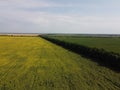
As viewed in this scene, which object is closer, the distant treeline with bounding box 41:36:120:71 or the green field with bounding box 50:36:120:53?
the distant treeline with bounding box 41:36:120:71

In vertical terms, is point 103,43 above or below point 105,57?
below

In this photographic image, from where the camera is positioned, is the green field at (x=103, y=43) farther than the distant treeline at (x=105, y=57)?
Yes

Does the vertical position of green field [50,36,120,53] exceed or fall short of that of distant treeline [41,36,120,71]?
it falls short

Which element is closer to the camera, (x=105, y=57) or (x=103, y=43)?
(x=105, y=57)

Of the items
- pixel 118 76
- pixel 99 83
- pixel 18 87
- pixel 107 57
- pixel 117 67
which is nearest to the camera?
pixel 18 87

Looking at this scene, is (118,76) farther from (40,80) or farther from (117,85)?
(40,80)

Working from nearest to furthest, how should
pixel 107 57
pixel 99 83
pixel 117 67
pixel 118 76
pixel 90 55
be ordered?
pixel 99 83 < pixel 118 76 < pixel 117 67 < pixel 107 57 < pixel 90 55

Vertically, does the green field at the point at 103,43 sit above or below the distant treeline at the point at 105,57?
below

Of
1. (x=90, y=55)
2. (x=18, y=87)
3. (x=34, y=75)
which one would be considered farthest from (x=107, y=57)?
(x=18, y=87)

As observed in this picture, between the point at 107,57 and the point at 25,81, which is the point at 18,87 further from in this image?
the point at 107,57

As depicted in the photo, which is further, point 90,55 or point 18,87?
point 90,55
